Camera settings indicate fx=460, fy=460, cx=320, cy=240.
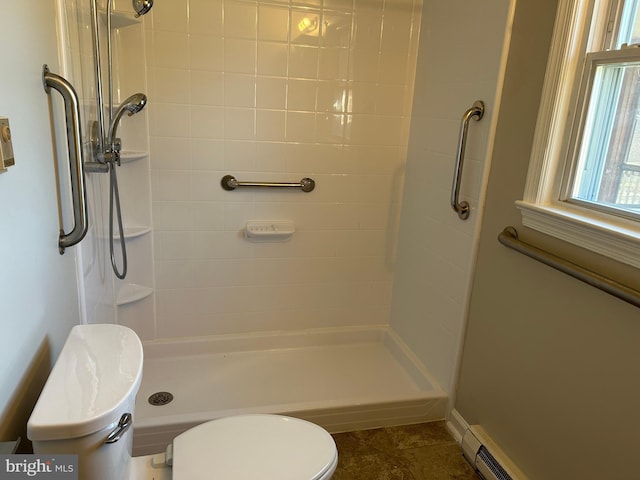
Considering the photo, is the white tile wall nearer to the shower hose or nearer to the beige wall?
the shower hose

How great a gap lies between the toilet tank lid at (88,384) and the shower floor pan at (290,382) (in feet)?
2.39

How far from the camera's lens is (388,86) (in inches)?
92.0

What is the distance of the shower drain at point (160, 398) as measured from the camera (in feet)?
6.70

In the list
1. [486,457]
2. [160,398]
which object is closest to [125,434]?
[160,398]

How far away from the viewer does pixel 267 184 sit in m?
2.29

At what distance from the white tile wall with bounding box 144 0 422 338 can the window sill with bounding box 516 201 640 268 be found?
3.52 feet

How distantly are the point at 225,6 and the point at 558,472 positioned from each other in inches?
87.0

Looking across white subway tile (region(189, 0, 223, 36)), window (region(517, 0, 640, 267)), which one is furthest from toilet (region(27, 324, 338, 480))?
white subway tile (region(189, 0, 223, 36))

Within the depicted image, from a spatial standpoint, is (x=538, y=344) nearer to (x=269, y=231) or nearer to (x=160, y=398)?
(x=269, y=231)

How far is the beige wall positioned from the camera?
1.24 meters

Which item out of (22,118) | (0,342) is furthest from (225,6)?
(0,342)

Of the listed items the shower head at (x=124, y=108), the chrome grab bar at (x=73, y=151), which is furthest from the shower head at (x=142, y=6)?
the chrome grab bar at (x=73, y=151)

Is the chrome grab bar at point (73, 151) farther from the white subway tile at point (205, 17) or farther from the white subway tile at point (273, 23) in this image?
the white subway tile at point (273, 23)

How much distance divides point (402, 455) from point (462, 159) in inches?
48.0
